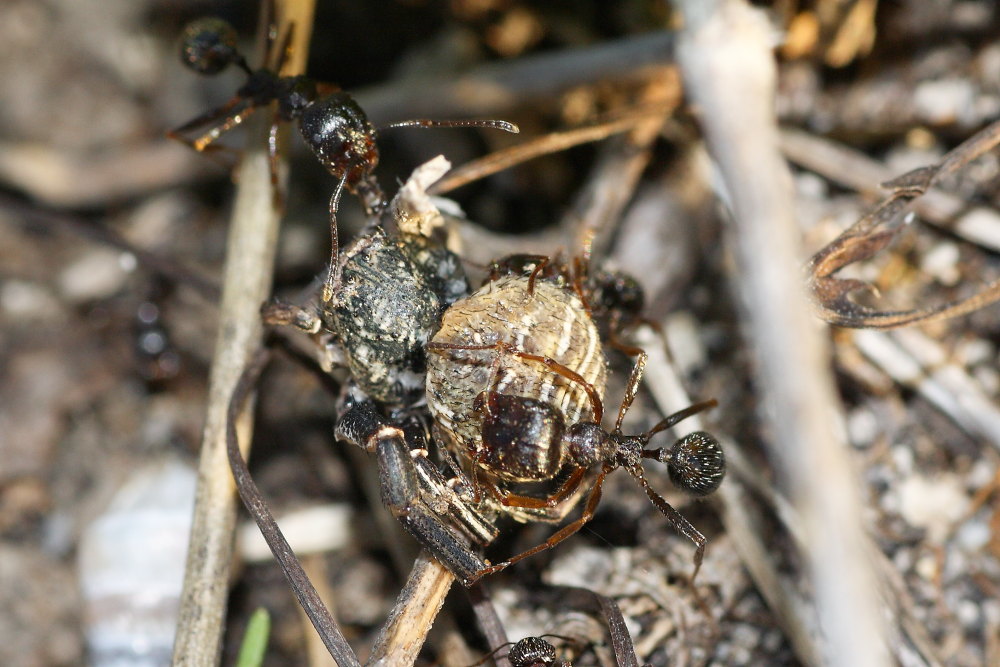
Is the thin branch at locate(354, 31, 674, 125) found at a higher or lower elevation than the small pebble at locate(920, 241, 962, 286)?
higher

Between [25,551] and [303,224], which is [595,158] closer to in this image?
[303,224]

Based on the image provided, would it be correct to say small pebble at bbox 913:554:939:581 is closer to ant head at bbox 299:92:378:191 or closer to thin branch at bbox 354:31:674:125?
thin branch at bbox 354:31:674:125

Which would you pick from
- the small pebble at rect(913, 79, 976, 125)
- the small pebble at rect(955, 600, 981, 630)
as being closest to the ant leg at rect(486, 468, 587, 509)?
the small pebble at rect(955, 600, 981, 630)

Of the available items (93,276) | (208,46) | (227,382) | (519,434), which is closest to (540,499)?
(519,434)

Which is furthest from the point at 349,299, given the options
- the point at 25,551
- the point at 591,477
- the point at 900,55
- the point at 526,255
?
the point at 900,55

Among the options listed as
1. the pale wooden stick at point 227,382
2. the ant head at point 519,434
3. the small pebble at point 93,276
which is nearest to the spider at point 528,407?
the ant head at point 519,434
